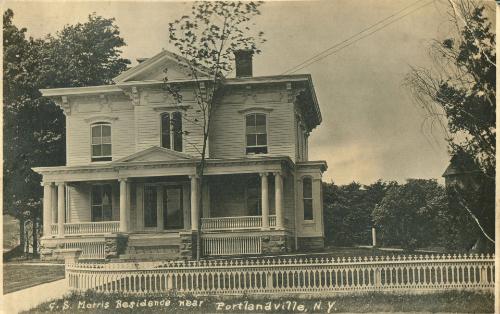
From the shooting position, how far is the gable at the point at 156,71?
16719 millimetres

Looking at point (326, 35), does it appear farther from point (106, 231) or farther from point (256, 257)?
point (106, 231)

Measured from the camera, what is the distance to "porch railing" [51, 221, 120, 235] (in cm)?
1725

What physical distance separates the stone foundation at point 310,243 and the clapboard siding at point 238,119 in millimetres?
2369

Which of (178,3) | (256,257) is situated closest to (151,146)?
(256,257)

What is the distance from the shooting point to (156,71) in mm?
17453

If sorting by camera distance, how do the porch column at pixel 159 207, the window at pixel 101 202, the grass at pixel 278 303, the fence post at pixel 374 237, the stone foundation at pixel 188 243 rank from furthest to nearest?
the window at pixel 101 202, the porch column at pixel 159 207, the stone foundation at pixel 188 243, the fence post at pixel 374 237, the grass at pixel 278 303

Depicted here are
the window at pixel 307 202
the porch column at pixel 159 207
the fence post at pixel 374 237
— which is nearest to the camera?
the fence post at pixel 374 237

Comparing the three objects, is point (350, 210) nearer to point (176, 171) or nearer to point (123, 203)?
point (176, 171)

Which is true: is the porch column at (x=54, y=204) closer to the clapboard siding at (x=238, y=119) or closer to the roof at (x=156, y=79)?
the roof at (x=156, y=79)

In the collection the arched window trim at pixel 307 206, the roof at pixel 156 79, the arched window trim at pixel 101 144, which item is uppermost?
the roof at pixel 156 79

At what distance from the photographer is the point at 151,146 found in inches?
699

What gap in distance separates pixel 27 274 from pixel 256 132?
7312 millimetres

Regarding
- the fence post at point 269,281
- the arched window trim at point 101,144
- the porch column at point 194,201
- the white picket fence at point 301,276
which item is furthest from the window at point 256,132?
the fence post at point 269,281

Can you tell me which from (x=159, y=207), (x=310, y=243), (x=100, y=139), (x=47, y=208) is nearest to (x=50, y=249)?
(x=47, y=208)
